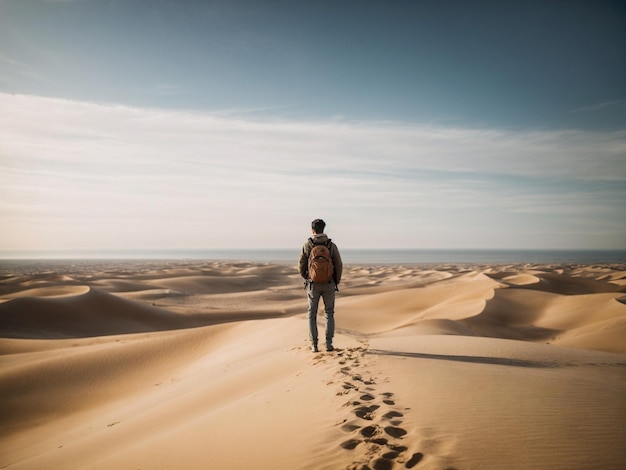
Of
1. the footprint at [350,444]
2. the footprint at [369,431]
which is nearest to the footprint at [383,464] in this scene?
the footprint at [350,444]

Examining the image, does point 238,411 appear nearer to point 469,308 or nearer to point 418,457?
point 418,457

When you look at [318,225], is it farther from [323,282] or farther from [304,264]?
[323,282]

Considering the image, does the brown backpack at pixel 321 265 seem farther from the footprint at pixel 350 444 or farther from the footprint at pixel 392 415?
the footprint at pixel 350 444

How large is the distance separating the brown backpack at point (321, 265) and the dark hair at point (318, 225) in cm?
31

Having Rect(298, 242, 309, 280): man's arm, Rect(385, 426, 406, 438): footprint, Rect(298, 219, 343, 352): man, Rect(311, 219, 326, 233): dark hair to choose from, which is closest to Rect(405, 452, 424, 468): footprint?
Rect(385, 426, 406, 438): footprint

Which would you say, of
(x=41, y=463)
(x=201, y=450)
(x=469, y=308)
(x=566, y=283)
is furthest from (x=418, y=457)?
(x=566, y=283)

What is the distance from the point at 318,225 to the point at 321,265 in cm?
67

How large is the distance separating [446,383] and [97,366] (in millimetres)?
9889

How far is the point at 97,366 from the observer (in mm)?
10477

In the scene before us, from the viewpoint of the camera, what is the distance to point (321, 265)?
6.03 m

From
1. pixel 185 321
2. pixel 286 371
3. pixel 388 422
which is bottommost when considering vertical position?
pixel 185 321

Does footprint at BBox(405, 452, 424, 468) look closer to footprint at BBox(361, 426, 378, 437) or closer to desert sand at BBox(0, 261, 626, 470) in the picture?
desert sand at BBox(0, 261, 626, 470)

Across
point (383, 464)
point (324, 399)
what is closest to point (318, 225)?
point (324, 399)

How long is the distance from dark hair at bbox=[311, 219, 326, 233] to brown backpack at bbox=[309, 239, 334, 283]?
308 mm
